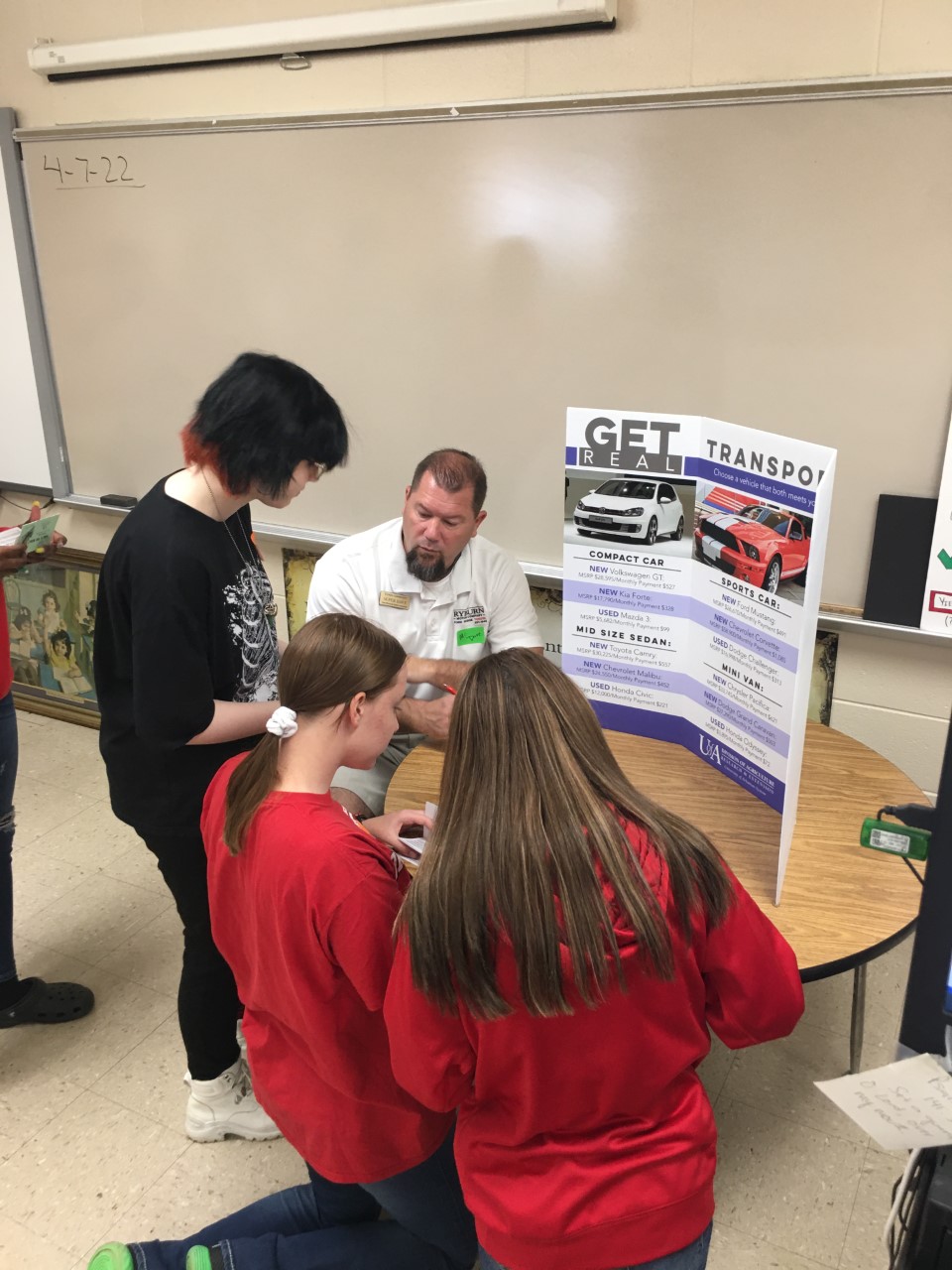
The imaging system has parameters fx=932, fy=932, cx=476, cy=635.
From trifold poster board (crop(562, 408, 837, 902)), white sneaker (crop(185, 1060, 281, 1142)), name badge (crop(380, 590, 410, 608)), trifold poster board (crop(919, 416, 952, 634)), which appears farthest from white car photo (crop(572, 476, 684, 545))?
white sneaker (crop(185, 1060, 281, 1142))

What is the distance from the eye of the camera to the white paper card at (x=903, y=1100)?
3.04 feet

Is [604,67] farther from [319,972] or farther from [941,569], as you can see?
[319,972]

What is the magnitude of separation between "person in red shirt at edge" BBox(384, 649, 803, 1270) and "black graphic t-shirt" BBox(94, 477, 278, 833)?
749 mm

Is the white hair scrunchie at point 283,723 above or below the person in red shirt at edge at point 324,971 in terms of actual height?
above

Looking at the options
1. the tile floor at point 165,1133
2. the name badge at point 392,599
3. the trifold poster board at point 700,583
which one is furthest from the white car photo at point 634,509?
the tile floor at point 165,1133

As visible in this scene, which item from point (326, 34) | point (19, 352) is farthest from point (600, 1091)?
point (19, 352)

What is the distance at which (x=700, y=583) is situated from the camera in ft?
5.83

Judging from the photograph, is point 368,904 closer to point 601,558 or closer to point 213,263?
point 601,558

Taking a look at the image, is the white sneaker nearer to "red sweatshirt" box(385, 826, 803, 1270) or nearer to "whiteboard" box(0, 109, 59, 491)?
"red sweatshirt" box(385, 826, 803, 1270)

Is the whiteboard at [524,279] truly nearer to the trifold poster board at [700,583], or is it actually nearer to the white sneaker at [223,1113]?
the trifold poster board at [700,583]

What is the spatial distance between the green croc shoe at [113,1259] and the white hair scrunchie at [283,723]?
3.12 ft

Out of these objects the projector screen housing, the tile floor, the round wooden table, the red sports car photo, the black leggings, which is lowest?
the tile floor

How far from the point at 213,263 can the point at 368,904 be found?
2488 mm

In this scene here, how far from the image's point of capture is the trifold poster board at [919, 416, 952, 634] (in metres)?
2.29
